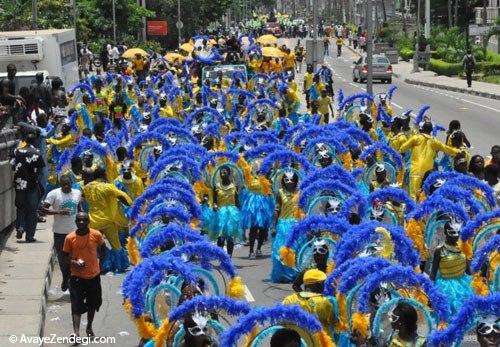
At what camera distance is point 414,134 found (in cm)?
2109

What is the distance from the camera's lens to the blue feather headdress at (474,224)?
13.1 metres

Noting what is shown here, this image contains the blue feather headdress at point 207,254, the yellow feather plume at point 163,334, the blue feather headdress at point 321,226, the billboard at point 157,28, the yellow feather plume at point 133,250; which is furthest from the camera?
the billboard at point 157,28

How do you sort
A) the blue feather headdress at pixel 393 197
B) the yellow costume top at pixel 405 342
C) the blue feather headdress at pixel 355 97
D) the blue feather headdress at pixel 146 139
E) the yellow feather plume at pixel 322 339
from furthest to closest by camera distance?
the blue feather headdress at pixel 355 97
the blue feather headdress at pixel 146 139
the blue feather headdress at pixel 393 197
the yellow costume top at pixel 405 342
the yellow feather plume at pixel 322 339

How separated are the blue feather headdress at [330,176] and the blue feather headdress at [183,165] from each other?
1.99m

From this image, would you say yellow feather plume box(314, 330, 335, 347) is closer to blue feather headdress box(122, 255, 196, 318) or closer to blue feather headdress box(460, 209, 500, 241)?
blue feather headdress box(122, 255, 196, 318)

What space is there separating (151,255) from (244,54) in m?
34.5

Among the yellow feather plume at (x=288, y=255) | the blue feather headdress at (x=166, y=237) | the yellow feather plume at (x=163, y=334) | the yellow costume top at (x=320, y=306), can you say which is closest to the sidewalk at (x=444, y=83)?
the yellow feather plume at (x=288, y=255)

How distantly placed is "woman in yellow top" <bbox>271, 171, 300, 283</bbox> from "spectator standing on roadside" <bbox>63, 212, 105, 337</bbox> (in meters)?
3.30

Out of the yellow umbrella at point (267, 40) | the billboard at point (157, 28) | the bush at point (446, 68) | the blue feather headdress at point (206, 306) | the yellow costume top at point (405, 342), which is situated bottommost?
the bush at point (446, 68)

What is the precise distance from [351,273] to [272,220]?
7.95 metres

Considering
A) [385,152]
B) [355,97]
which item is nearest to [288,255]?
[385,152]

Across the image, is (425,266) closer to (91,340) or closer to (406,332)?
(91,340)

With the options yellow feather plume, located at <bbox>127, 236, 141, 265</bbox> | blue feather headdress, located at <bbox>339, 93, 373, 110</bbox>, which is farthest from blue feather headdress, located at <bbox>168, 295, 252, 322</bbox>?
blue feather headdress, located at <bbox>339, 93, 373, 110</bbox>

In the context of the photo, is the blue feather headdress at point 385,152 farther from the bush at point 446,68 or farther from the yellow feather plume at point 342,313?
the bush at point 446,68
